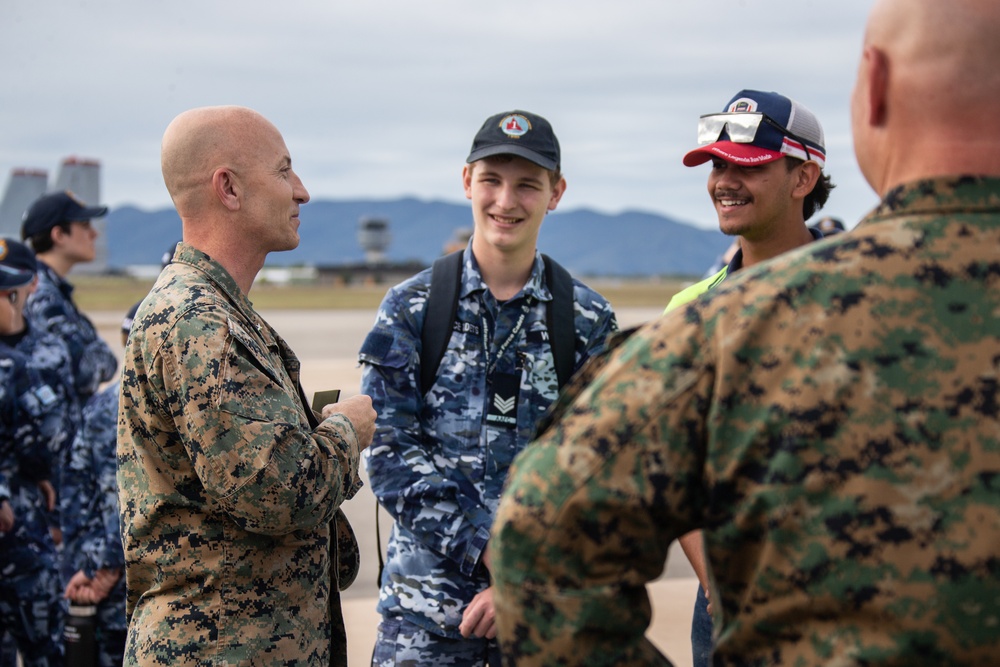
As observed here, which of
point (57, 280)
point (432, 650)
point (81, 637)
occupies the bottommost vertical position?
point (81, 637)

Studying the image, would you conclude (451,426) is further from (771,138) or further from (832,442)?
(832,442)

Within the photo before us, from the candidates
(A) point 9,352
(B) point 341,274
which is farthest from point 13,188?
(A) point 9,352

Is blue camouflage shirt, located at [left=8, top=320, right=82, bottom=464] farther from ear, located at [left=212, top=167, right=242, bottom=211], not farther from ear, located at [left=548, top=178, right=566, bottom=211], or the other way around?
ear, located at [left=548, top=178, right=566, bottom=211]

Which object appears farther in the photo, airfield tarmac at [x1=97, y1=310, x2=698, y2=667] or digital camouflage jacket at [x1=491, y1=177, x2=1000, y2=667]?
airfield tarmac at [x1=97, y1=310, x2=698, y2=667]

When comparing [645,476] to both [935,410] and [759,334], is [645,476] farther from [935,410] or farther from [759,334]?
[935,410]

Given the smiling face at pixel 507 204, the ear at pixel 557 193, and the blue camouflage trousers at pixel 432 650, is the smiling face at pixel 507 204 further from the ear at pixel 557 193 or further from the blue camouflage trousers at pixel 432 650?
the blue camouflage trousers at pixel 432 650

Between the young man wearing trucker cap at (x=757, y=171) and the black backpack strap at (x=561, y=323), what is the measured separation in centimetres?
38

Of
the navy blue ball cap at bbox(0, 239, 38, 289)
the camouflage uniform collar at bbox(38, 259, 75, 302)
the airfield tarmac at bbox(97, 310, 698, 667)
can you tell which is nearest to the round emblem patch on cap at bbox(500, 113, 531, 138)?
the airfield tarmac at bbox(97, 310, 698, 667)

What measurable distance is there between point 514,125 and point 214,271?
1264mm

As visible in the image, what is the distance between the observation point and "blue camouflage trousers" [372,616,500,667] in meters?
3.14

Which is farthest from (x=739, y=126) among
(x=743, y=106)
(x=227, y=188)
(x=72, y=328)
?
(x=72, y=328)

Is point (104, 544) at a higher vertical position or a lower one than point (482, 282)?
lower

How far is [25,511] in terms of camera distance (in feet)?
15.1

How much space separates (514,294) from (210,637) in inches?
61.6
